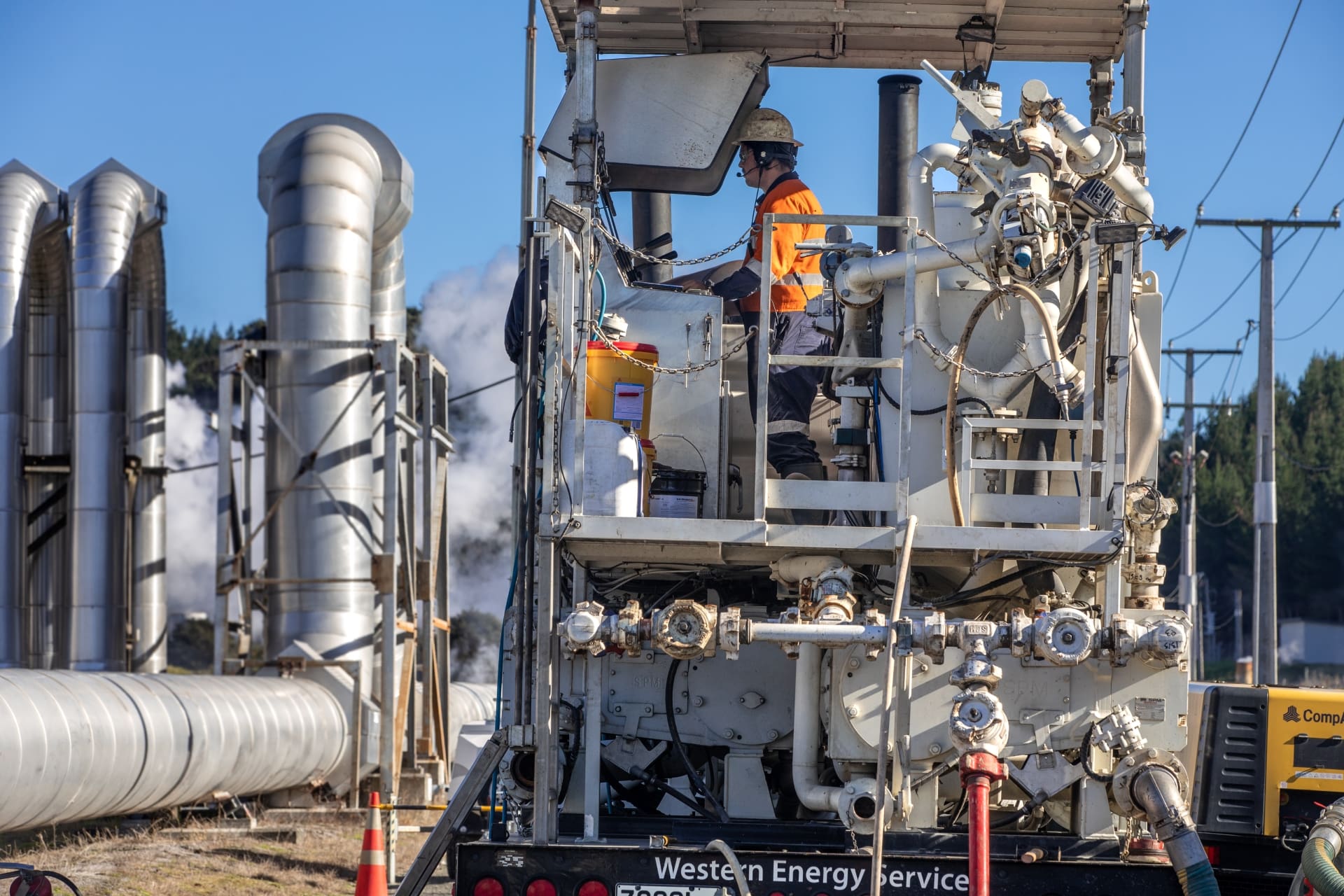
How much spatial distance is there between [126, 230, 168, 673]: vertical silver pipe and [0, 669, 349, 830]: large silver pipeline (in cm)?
453

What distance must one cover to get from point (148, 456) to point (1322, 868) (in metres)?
15.7

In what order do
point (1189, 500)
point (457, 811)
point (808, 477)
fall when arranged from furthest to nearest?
1. point (1189, 500)
2. point (808, 477)
3. point (457, 811)

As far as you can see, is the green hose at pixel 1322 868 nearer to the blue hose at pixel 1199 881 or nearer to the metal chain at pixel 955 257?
the blue hose at pixel 1199 881

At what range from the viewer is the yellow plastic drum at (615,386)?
717 centimetres

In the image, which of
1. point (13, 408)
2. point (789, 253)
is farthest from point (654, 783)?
point (13, 408)

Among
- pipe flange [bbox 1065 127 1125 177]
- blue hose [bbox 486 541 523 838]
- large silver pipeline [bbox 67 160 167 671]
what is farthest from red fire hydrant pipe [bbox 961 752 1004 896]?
large silver pipeline [bbox 67 160 167 671]

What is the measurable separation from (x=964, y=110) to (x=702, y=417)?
1832 mm

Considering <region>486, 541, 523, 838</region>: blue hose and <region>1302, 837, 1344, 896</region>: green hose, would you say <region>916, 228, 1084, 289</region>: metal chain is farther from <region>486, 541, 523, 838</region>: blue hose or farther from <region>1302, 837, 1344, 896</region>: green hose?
<region>1302, 837, 1344, 896</region>: green hose

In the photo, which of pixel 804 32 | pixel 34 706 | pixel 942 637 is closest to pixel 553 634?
pixel 942 637

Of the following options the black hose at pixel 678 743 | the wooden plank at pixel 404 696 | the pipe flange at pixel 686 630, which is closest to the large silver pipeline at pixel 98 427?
the wooden plank at pixel 404 696

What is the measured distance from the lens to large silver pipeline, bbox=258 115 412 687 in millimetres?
15445

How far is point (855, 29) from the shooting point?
29.5 feet

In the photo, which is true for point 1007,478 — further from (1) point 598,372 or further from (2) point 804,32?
(2) point 804,32

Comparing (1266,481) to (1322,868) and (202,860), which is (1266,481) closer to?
(202,860)
